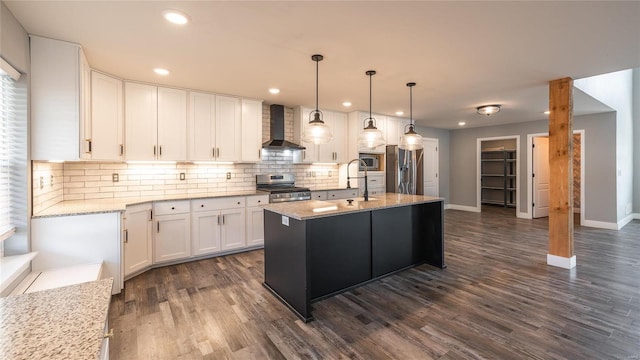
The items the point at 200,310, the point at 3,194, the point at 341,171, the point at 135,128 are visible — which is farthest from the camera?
the point at 341,171

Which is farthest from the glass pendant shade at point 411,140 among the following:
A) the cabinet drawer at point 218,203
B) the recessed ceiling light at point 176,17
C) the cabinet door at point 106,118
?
the cabinet door at point 106,118

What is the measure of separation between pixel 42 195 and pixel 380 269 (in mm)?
3579

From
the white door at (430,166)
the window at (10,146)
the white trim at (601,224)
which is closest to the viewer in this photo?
the window at (10,146)

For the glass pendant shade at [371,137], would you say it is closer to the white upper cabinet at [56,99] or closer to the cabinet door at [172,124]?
the cabinet door at [172,124]

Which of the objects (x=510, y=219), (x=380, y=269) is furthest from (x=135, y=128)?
(x=510, y=219)

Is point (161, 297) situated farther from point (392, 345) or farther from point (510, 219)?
point (510, 219)

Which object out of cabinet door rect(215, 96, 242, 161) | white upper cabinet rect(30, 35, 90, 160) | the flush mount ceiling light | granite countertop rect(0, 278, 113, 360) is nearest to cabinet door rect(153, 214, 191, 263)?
cabinet door rect(215, 96, 242, 161)

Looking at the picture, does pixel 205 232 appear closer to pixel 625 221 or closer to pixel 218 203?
pixel 218 203

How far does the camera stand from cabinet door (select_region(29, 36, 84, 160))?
2.49 meters

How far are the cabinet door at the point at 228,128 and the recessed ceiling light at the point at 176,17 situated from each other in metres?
2.13

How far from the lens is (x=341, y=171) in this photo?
5.98 m

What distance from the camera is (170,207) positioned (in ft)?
12.2

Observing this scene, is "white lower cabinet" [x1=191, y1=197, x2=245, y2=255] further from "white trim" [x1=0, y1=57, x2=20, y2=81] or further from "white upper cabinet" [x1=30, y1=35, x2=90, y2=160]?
"white trim" [x1=0, y1=57, x2=20, y2=81]

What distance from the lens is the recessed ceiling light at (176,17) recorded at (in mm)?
2104
